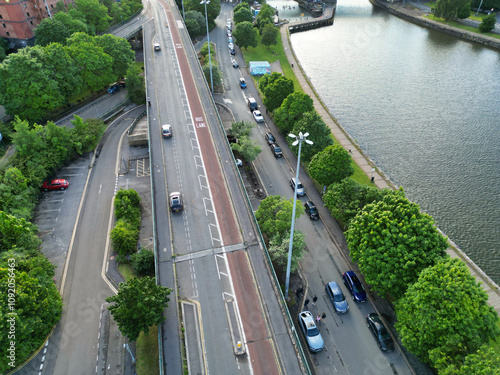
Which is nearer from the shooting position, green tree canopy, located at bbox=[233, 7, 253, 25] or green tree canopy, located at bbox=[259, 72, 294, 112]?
green tree canopy, located at bbox=[259, 72, 294, 112]

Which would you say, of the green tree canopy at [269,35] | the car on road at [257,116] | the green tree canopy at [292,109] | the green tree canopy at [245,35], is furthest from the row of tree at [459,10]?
the car on road at [257,116]

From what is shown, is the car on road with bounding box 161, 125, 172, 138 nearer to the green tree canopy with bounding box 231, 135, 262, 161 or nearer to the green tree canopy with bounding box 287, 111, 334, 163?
the green tree canopy with bounding box 231, 135, 262, 161

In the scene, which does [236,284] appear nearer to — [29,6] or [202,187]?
[202,187]

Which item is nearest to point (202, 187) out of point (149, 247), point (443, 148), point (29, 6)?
point (149, 247)

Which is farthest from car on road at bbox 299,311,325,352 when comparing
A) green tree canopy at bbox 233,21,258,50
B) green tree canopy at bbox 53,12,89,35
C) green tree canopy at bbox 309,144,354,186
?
green tree canopy at bbox 53,12,89,35

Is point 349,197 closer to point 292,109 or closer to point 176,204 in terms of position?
point 292,109
